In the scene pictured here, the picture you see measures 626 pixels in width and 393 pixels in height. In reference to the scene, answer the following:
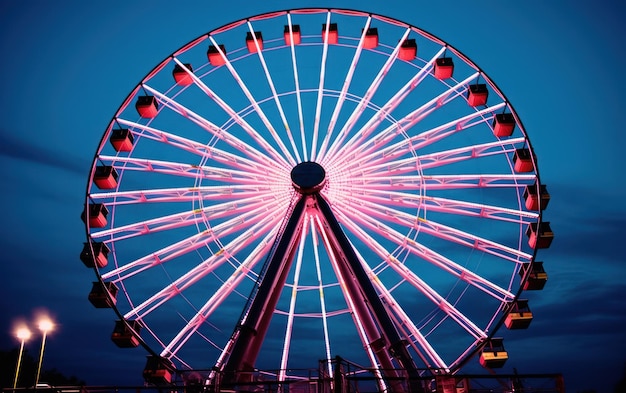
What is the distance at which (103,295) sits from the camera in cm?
1850

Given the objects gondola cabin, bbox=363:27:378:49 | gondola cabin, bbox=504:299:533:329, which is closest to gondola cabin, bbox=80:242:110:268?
gondola cabin, bbox=363:27:378:49

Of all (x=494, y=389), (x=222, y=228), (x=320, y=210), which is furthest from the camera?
(x=222, y=228)

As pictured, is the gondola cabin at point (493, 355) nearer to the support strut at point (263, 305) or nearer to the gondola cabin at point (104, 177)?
the support strut at point (263, 305)

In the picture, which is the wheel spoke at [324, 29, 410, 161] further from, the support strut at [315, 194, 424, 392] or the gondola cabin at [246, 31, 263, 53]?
the gondola cabin at [246, 31, 263, 53]

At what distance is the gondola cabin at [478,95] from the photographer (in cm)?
2067

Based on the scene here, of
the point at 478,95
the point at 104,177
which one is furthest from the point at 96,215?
the point at 478,95

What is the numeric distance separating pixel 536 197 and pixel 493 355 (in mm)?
5186

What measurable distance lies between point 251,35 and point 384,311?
12.3 metres

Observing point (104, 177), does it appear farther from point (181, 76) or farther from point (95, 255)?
point (181, 76)

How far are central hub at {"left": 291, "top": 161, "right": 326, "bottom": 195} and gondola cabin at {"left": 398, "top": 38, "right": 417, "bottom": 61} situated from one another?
569 centimetres

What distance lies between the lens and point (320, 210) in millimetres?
18703

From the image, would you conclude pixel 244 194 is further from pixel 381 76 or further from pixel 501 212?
pixel 501 212

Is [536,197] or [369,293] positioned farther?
[536,197]

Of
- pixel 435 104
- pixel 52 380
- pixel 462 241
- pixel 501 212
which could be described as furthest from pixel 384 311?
pixel 52 380
